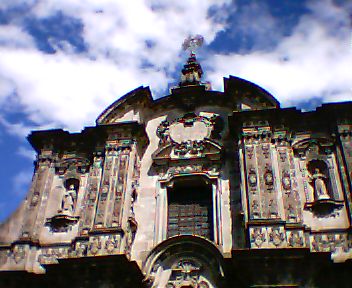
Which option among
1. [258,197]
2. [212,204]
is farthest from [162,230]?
[258,197]

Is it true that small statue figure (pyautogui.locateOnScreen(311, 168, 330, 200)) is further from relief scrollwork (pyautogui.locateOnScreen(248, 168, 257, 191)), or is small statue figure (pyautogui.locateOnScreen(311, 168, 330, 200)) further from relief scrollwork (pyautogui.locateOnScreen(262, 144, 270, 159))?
relief scrollwork (pyautogui.locateOnScreen(248, 168, 257, 191))

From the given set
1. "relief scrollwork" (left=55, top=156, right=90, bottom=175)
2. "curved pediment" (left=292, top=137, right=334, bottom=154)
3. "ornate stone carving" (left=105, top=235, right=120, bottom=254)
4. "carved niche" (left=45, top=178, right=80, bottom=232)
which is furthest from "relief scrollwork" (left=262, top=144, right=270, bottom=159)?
"carved niche" (left=45, top=178, right=80, bottom=232)

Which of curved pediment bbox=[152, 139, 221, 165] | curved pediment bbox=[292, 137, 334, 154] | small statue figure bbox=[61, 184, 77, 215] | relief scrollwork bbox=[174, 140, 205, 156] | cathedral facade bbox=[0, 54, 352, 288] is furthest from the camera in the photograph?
relief scrollwork bbox=[174, 140, 205, 156]

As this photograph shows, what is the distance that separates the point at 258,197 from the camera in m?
12.9

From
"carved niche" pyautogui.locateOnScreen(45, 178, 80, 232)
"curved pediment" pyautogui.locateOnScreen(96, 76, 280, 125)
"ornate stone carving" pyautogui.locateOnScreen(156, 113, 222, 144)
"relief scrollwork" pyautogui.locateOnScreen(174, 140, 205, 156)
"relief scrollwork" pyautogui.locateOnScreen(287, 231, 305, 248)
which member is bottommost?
"relief scrollwork" pyautogui.locateOnScreen(287, 231, 305, 248)

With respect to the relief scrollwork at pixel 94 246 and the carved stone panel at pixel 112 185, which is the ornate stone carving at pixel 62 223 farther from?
the relief scrollwork at pixel 94 246

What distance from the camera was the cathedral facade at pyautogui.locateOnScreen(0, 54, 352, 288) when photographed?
1201 cm

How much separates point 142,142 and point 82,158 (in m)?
1.95

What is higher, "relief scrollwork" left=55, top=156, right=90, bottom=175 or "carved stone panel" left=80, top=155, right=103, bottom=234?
"relief scrollwork" left=55, top=156, right=90, bottom=175

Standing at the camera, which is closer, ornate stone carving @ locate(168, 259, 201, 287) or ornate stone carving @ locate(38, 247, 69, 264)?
ornate stone carving @ locate(168, 259, 201, 287)

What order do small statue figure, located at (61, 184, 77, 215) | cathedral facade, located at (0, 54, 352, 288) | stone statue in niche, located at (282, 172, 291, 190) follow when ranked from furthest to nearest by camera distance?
small statue figure, located at (61, 184, 77, 215) < stone statue in niche, located at (282, 172, 291, 190) < cathedral facade, located at (0, 54, 352, 288)

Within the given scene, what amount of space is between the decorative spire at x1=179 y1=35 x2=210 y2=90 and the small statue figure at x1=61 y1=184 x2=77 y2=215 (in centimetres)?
552

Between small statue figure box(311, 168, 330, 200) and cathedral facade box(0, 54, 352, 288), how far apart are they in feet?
0.18

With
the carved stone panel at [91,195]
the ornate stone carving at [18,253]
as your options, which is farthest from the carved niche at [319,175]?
the ornate stone carving at [18,253]
